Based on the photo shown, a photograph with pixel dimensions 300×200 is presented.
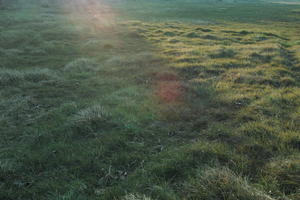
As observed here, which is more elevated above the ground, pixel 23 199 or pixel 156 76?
pixel 156 76

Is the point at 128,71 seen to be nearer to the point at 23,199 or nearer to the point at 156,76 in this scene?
the point at 156,76

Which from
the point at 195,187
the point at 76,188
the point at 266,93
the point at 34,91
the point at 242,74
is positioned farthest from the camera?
the point at 242,74

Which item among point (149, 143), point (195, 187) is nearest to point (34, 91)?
point (149, 143)

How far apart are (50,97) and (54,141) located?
12.4 ft

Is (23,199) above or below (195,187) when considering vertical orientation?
below

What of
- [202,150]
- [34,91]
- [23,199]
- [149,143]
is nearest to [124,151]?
[149,143]

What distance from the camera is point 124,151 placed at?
20.0 ft

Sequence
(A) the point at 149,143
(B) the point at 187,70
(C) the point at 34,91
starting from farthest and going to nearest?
(B) the point at 187,70 < (C) the point at 34,91 < (A) the point at 149,143

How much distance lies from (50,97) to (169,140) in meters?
5.82

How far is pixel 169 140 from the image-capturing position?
664 cm

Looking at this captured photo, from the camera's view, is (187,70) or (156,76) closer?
(156,76)

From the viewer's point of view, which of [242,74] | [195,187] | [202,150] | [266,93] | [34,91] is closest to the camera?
[195,187]

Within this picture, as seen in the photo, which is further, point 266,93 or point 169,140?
point 266,93

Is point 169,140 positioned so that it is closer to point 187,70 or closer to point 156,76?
point 156,76
